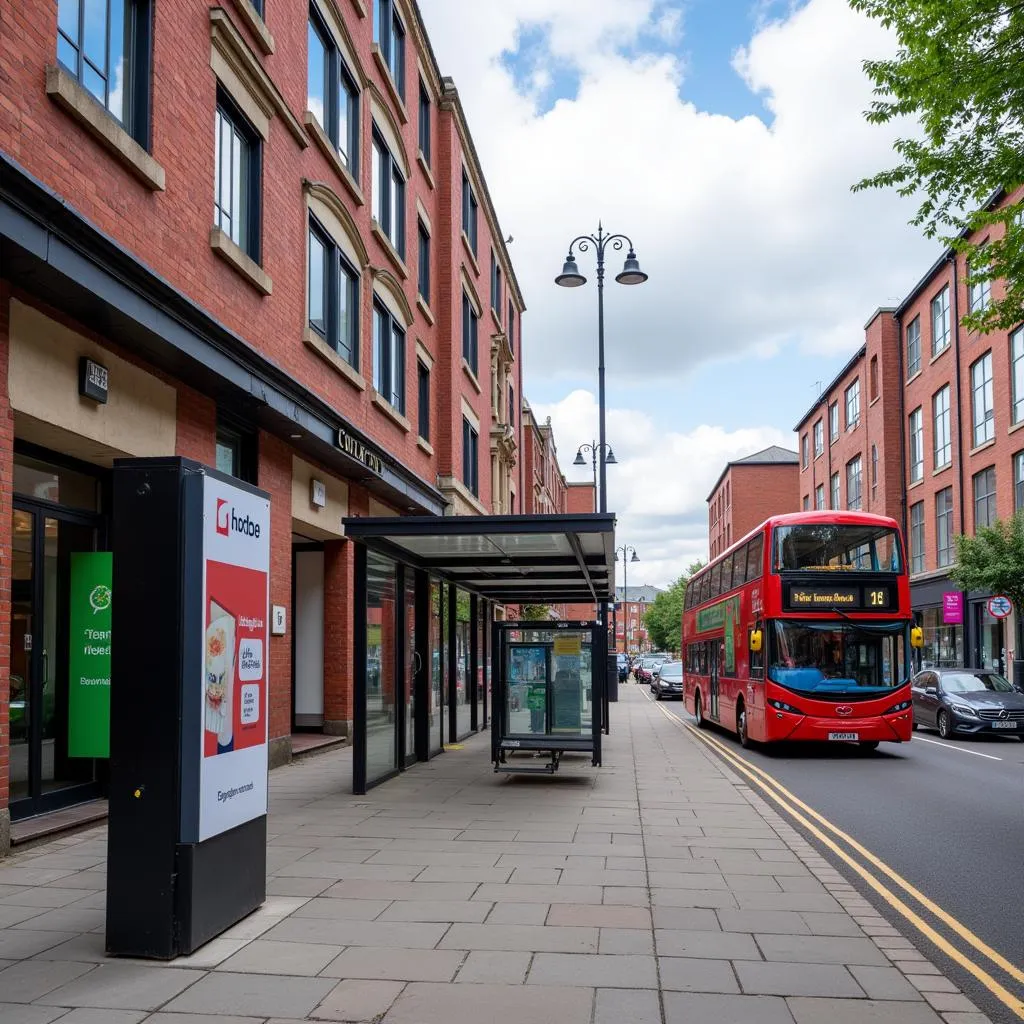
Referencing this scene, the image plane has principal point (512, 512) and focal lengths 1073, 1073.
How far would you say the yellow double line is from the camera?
5355mm

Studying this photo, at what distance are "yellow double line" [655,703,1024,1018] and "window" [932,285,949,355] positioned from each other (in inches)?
1168

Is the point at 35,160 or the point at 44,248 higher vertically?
the point at 35,160

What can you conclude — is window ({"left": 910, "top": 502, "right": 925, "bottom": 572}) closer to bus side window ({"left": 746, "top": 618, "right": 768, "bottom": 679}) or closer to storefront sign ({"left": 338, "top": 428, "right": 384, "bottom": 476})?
bus side window ({"left": 746, "top": 618, "right": 768, "bottom": 679})

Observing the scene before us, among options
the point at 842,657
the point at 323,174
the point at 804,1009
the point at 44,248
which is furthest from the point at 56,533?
the point at 842,657

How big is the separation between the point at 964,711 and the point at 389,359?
12918mm

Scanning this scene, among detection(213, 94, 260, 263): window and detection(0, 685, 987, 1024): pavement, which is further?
detection(213, 94, 260, 263): window

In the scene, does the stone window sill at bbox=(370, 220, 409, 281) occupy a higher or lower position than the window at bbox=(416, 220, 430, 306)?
lower

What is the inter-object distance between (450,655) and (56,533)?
7652mm

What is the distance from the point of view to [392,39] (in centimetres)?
2153

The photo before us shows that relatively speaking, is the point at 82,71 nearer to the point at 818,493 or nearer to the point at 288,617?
the point at 288,617

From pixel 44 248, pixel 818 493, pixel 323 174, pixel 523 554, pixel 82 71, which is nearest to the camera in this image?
pixel 44 248

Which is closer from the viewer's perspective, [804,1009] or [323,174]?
[804,1009]

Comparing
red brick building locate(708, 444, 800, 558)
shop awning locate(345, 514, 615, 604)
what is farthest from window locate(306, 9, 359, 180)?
red brick building locate(708, 444, 800, 558)

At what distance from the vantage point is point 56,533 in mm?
9492
